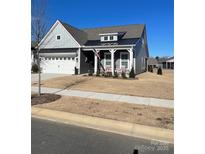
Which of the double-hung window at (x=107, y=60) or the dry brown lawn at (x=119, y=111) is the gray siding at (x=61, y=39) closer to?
the double-hung window at (x=107, y=60)

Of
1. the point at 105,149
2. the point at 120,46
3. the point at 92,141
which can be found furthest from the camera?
the point at 120,46

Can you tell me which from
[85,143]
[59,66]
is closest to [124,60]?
[59,66]

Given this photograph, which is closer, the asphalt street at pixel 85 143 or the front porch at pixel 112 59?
the asphalt street at pixel 85 143

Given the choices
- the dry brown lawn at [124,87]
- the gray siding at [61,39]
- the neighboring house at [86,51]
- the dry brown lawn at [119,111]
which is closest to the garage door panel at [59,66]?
the neighboring house at [86,51]

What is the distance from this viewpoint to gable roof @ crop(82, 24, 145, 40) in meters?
25.8

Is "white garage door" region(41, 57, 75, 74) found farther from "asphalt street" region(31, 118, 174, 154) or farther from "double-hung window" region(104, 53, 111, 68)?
"asphalt street" region(31, 118, 174, 154)

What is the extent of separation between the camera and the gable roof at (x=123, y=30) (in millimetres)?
25764

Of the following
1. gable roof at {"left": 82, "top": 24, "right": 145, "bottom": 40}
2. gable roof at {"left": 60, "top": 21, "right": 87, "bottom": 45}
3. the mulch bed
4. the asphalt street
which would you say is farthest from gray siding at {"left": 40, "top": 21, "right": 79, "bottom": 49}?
the asphalt street

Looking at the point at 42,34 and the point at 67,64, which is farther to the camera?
the point at 67,64

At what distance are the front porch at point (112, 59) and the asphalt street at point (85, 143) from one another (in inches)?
652
